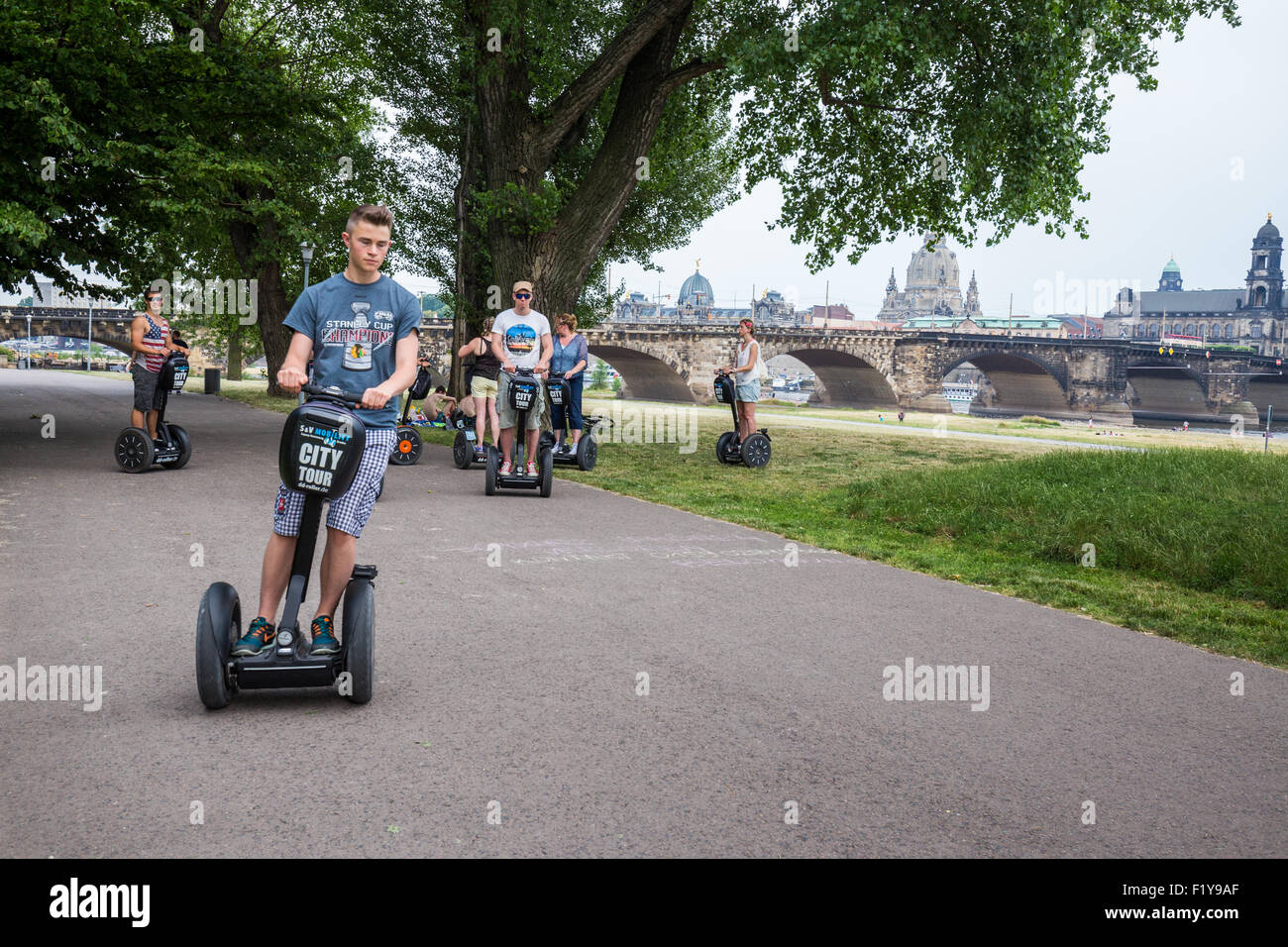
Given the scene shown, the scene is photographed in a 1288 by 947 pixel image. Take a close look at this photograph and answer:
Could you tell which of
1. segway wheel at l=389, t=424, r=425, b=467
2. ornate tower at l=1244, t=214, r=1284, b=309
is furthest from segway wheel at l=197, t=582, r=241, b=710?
ornate tower at l=1244, t=214, r=1284, b=309

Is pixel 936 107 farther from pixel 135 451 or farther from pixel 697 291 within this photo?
pixel 697 291

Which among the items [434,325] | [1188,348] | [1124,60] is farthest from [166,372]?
[1188,348]

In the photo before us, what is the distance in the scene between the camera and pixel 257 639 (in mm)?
4344

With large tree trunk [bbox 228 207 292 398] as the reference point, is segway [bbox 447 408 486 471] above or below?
below

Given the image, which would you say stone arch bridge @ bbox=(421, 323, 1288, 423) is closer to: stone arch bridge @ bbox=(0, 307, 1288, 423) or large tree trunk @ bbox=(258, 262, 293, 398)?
stone arch bridge @ bbox=(0, 307, 1288, 423)

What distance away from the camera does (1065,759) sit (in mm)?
4066

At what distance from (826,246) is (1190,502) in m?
12.7

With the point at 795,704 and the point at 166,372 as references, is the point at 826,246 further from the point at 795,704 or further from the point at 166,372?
the point at 795,704

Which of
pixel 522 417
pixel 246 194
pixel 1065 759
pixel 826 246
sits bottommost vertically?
pixel 1065 759

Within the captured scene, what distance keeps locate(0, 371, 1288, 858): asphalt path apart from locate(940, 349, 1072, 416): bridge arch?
277 feet

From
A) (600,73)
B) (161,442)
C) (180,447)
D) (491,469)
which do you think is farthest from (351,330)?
(600,73)

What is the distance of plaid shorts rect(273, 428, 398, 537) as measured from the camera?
442 centimetres

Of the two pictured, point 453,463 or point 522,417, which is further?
point 453,463

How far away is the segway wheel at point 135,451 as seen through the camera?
486 inches
